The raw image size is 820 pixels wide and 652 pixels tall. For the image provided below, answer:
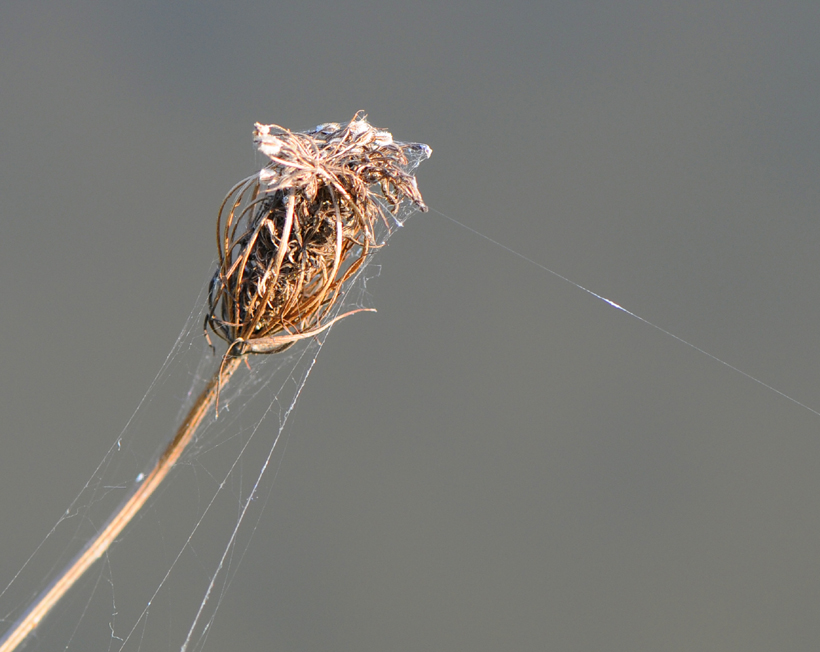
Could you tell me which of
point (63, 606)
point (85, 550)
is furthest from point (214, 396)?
point (63, 606)

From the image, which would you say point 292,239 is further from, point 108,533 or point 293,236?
point 108,533

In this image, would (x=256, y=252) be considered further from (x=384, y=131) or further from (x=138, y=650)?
(x=138, y=650)

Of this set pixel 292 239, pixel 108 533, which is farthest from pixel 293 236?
pixel 108 533

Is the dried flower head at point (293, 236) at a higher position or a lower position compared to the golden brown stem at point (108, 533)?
higher

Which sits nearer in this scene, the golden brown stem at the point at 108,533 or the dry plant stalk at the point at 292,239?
the golden brown stem at the point at 108,533

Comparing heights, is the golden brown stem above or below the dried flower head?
below
